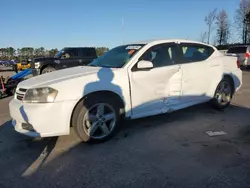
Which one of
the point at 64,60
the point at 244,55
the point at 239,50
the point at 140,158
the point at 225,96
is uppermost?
the point at 64,60

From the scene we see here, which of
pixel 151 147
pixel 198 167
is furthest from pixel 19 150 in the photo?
pixel 198 167

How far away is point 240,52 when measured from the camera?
15492 millimetres

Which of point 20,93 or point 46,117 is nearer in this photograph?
point 46,117

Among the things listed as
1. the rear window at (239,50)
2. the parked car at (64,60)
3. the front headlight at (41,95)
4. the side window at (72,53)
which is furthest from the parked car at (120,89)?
the rear window at (239,50)

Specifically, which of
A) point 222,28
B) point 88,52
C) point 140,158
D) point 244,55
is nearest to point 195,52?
point 140,158

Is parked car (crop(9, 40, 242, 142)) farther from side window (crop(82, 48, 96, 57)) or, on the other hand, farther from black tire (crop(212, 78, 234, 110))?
side window (crop(82, 48, 96, 57))

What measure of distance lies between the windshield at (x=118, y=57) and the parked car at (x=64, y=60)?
8354 millimetres

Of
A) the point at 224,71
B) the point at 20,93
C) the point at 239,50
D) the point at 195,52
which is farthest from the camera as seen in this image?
the point at 239,50

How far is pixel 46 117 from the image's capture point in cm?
317

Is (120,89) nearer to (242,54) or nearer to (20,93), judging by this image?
(20,93)

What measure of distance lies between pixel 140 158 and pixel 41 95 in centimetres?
166

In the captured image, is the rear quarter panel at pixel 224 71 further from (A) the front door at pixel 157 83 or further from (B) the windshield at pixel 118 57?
(B) the windshield at pixel 118 57

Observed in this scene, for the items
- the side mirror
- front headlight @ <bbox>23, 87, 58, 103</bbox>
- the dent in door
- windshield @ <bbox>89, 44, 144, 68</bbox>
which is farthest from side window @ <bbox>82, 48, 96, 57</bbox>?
front headlight @ <bbox>23, 87, 58, 103</bbox>

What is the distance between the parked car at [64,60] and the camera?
1205cm
